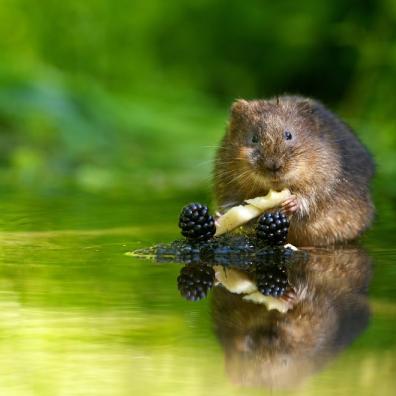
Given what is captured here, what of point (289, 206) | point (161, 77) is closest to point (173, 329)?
point (289, 206)

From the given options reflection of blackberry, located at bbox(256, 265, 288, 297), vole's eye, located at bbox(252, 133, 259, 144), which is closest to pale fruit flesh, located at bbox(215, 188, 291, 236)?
vole's eye, located at bbox(252, 133, 259, 144)

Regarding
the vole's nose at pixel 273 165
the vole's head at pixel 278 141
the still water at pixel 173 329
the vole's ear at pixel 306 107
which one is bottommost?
the still water at pixel 173 329

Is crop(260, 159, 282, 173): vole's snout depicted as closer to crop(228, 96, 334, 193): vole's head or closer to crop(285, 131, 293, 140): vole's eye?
crop(228, 96, 334, 193): vole's head

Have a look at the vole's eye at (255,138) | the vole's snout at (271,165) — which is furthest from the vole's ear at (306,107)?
the vole's snout at (271,165)

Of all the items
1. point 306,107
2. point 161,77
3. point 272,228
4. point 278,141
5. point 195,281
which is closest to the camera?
point 195,281

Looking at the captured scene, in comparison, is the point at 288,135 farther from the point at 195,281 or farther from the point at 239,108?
the point at 195,281

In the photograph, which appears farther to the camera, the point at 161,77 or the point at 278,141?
the point at 161,77

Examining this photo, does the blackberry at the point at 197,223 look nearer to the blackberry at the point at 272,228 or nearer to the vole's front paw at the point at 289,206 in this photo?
the blackberry at the point at 272,228
